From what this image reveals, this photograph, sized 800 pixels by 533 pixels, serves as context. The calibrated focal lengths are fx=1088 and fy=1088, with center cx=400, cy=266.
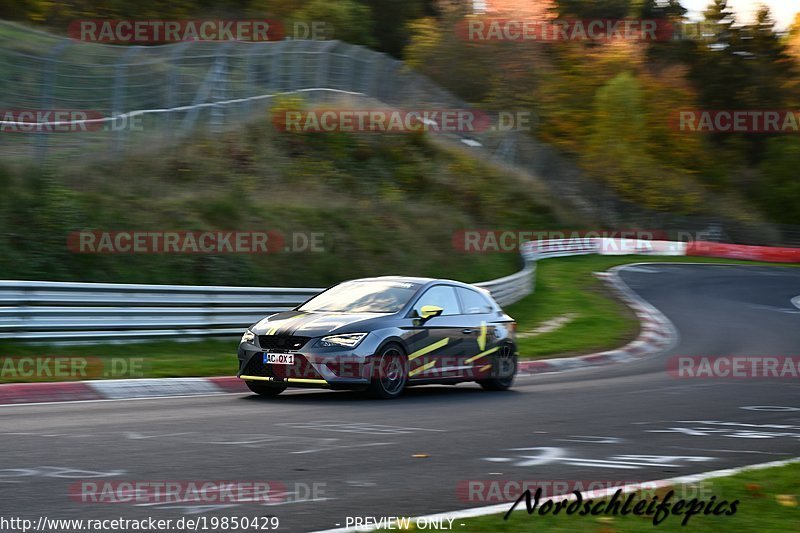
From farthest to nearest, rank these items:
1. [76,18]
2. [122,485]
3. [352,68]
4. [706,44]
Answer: [706,44] → [76,18] → [352,68] → [122,485]

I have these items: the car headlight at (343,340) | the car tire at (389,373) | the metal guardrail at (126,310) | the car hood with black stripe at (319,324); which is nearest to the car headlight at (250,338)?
the car hood with black stripe at (319,324)

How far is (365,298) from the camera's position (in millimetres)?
13000

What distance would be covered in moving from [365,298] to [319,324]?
1.13 metres

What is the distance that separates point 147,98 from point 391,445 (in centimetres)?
1813

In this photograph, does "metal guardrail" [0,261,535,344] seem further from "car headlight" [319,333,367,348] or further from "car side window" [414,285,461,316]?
"car headlight" [319,333,367,348]

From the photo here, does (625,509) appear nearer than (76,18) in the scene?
Yes

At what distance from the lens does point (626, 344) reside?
866 inches

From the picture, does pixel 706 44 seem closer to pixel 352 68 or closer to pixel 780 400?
pixel 352 68

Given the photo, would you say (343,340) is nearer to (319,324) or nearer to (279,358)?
(319,324)

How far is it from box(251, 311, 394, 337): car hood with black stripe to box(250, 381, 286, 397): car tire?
610 mm

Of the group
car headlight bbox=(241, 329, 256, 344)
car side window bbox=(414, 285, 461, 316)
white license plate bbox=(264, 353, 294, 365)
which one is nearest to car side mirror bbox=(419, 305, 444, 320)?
car side window bbox=(414, 285, 461, 316)

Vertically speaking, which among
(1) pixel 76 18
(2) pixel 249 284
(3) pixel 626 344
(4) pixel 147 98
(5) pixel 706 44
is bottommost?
(3) pixel 626 344

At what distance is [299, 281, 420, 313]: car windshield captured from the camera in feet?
41.8

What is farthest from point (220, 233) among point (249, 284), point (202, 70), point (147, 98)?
point (202, 70)
